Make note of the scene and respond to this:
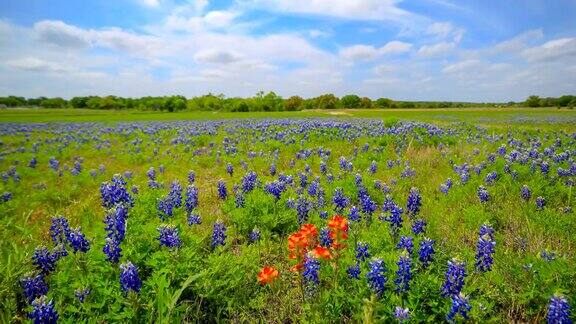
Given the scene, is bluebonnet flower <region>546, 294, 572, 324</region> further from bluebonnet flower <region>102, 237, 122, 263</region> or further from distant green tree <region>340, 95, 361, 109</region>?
distant green tree <region>340, 95, 361, 109</region>

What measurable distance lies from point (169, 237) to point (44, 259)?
3.94ft

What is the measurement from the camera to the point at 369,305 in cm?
240

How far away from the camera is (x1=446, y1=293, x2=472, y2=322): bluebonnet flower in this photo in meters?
2.52

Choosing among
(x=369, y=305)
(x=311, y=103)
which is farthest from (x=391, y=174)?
(x=311, y=103)

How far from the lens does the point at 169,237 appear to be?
3.52 m

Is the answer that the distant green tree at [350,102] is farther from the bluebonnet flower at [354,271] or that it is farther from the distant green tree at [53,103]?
the bluebonnet flower at [354,271]

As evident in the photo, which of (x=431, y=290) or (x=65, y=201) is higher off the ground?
(x=431, y=290)

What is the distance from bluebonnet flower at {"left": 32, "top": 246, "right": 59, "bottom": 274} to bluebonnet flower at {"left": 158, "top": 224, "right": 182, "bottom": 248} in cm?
106

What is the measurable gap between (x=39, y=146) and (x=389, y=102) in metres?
93.2

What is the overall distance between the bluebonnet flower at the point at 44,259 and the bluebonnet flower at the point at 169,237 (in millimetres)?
1062

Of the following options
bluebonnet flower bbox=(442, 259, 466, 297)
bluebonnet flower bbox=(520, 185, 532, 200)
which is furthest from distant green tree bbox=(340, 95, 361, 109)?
bluebonnet flower bbox=(442, 259, 466, 297)

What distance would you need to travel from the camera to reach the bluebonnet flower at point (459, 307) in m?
2.52

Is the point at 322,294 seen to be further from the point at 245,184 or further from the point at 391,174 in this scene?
the point at 391,174

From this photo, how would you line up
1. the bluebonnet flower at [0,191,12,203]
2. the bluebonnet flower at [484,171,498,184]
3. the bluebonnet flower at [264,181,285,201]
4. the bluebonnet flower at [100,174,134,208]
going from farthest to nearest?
the bluebonnet flower at [0,191,12,203] < the bluebonnet flower at [484,171,498,184] < the bluebonnet flower at [264,181,285,201] < the bluebonnet flower at [100,174,134,208]
